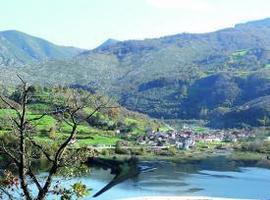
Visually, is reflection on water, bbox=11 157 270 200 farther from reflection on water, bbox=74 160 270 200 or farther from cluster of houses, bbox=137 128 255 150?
cluster of houses, bbox=137 128 255 150

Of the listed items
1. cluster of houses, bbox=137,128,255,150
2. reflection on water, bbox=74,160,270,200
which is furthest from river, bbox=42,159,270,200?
cluster of houses, bbox=137,128,255,150

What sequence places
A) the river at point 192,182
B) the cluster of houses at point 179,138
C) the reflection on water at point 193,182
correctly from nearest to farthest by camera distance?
the river at point 192,182 → the reflection on water at point 193,182 → the cluster of houses at point 179,138

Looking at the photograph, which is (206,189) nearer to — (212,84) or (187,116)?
(187,116)

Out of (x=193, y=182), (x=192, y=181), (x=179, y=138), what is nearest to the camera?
(x=193, y=182)

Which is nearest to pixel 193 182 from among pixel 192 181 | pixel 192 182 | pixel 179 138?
pixel 192 182

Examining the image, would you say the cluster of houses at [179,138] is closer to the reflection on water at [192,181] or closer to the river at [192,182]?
the reflection on water at [192,181]

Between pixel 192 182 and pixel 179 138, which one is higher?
pixel 179 138

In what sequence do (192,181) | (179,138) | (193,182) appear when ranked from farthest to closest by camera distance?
(179,138)
(192,181)
(193,182)

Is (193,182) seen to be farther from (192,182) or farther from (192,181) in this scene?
(192,181)

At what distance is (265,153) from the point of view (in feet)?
277

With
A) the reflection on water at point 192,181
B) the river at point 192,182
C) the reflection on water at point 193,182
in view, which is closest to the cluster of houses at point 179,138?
the reflection on water at point 192,181

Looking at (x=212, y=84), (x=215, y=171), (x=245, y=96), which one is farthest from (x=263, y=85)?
(x=215, y=171)

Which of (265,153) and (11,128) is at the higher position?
(11,128)

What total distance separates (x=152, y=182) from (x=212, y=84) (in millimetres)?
150071
